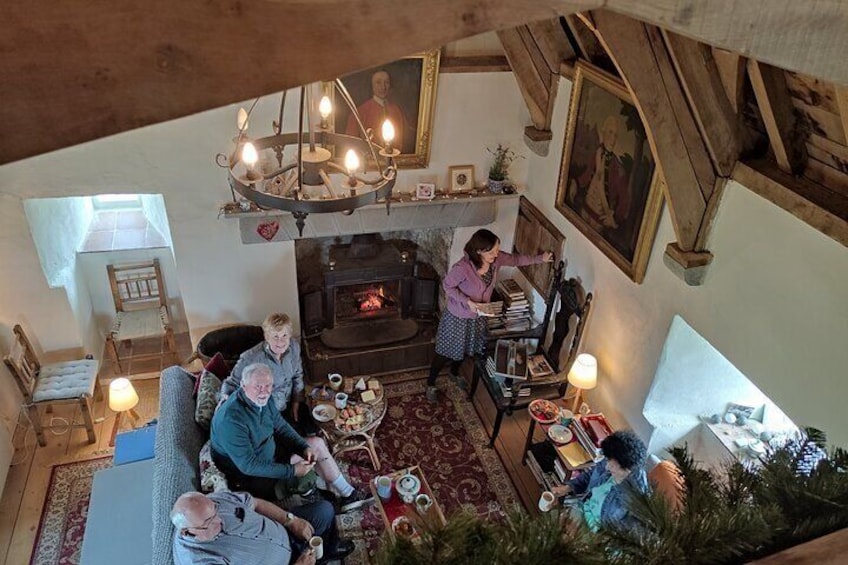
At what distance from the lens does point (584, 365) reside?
14.4 ft

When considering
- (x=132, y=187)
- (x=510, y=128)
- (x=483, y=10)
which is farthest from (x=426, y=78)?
(x=483, y=10)

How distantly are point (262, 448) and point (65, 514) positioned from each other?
5.41 feet

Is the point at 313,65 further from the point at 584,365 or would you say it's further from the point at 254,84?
the point at 584,365

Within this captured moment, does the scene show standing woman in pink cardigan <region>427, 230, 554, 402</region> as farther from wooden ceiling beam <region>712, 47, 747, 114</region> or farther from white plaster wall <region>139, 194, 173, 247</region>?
white plaster wall <region>139, 194, 173, 247</region>

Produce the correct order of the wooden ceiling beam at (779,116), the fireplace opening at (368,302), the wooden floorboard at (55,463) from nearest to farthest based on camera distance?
the wooden ceiling beam at (779,116)
the wooden floorboard at (55,463)
the fireplace opening at (368,302)

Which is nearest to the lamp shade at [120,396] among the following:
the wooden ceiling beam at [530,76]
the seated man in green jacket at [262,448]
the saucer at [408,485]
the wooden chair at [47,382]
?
the wooden chair at [47,382]

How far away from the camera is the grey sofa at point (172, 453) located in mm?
3262

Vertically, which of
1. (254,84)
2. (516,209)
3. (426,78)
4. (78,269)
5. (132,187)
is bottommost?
(78,269)

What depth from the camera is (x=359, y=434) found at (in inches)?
175

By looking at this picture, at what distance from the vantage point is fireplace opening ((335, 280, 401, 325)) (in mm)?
5621

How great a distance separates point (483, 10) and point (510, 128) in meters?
4.14

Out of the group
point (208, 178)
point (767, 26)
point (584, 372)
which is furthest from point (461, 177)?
point (767, 26)

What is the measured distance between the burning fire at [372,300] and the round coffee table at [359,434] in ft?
4.24

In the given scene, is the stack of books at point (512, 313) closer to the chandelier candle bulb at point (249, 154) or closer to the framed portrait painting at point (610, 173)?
the framed portrait painting at point (610, 173)
